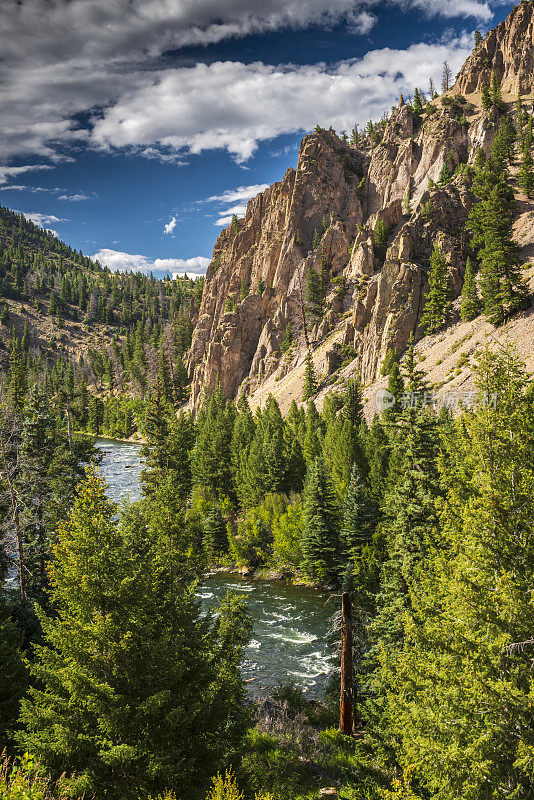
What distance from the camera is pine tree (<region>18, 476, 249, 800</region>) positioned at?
9.12m

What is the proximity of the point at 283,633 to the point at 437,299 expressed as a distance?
6195cm

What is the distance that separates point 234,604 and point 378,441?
3259 centimetres

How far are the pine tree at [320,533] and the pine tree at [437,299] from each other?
46.1m

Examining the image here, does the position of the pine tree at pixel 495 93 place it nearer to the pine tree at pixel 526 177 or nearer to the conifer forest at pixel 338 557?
the conifer forest at pixel 338 557

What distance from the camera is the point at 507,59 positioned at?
353 feet

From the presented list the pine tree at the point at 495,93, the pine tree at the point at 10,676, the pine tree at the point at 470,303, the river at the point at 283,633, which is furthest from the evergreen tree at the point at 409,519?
the pine tree at the point at 495,93

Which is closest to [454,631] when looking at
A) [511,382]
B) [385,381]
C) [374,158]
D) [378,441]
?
[511,382]

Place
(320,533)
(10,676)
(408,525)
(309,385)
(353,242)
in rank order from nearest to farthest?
(10,676) < (408,525) < (320,533) < (309,385) < (353,242)

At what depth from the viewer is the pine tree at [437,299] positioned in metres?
74.2

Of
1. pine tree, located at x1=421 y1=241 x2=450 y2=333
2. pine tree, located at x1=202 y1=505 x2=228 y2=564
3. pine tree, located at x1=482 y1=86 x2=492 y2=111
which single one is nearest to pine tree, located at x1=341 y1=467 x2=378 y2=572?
pine tree, located at x1=202 y1=505 x2=228 y2=564

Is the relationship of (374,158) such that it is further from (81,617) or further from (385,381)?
(81,617)

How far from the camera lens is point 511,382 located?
10164 millimetres

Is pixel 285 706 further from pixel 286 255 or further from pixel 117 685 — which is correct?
pixel 286 255

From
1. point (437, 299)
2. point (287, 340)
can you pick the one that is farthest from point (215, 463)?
point (287, 340)
